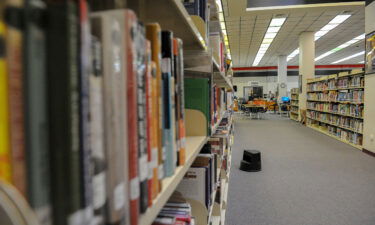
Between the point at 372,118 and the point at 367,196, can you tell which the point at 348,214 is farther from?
the point at 372,118

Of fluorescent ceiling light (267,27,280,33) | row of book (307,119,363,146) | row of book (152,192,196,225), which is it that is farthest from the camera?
fluorescent ceiling light (267,27,280,33)

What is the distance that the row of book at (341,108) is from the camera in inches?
236

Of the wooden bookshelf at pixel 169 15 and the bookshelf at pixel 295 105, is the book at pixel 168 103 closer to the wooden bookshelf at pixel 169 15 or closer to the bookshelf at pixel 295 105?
the wooden bookshelf at pixel 169 15

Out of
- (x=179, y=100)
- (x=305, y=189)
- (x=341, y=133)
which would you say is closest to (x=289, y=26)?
(x=341, y=133)

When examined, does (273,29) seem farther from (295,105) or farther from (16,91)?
(16,91)

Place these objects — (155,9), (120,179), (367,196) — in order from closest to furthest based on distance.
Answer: (120,179)
(155,9)
(367,196)

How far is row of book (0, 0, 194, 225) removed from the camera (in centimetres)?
26

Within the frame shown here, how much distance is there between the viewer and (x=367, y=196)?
2.96m

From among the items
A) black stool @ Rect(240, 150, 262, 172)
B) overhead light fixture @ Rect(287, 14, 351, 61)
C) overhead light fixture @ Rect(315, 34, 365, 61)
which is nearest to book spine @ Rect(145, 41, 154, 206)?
black stool @ Rect(240, 150, 262, 172)

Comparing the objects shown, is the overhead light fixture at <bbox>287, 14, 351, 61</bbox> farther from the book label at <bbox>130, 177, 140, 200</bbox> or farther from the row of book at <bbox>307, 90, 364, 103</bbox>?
the book label at <bbox>130, 177, 140, 200</bbox>

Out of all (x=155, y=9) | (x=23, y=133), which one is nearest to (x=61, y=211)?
(x=23, y=133)

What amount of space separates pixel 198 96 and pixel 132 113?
0.91 metres

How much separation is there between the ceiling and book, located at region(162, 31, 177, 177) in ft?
20.8

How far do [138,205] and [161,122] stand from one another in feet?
0.66
